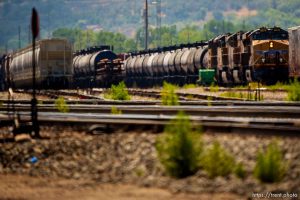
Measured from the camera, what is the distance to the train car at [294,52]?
33688 millimetres

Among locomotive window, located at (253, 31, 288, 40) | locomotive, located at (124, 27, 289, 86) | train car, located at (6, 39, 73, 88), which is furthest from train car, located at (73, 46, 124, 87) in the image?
locomotive window, located at (253, 31, 288, 40)

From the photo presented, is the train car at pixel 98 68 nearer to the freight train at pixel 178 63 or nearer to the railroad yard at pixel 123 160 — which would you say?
the freight train at pixel 178 63

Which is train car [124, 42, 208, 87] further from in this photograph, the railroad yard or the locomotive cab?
the railroad yard

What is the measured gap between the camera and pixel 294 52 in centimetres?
3441

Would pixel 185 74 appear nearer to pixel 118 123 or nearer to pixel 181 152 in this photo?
pixel 118 123

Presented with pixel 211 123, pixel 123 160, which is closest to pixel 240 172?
pixel 123 160

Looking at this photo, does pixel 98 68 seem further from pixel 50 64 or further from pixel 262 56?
pixel 262 56

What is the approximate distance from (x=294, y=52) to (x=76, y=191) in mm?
27259

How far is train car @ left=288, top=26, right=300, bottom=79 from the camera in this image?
33688 mm

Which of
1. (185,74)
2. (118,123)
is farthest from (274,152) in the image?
(185,74)

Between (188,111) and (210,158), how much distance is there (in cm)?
751

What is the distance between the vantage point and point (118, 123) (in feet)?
42.7

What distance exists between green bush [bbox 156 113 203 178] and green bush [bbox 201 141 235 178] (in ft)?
0.71

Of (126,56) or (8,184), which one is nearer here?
(8,184)
